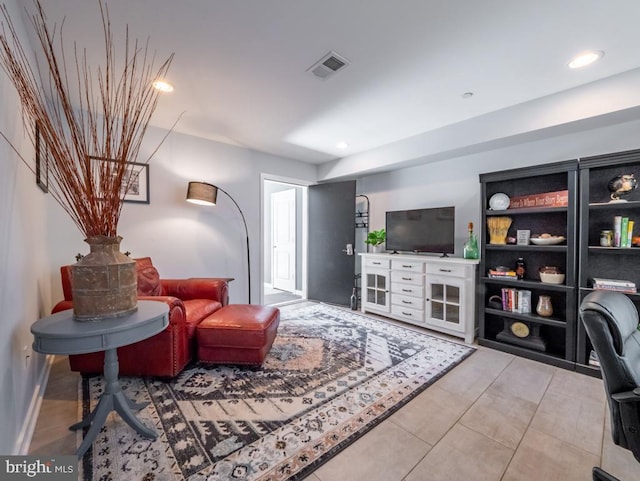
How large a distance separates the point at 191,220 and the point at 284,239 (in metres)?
2.45

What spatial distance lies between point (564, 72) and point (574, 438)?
8.00ft

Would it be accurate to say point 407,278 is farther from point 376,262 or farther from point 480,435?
point 480,435

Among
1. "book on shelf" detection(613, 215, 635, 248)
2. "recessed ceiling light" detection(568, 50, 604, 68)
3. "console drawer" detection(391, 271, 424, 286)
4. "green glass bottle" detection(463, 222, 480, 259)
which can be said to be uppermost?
"recessed ceiling light" detection(568, 50, 604, 68)

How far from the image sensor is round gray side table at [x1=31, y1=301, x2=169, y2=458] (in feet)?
4.11

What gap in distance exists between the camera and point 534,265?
9.14 ft

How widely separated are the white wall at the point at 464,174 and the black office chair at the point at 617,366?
6.82ft

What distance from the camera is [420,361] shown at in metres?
2.43

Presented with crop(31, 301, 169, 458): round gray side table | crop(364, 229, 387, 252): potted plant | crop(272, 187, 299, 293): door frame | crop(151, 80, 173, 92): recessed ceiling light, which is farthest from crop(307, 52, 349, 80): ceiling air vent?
crop(272, 187, 299, 293): door frame

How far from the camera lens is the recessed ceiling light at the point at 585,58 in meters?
1.83

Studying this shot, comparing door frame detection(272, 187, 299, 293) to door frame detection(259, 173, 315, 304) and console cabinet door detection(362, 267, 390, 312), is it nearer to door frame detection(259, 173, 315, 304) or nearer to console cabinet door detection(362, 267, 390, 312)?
door frame detection(259, 173, 315, 304)

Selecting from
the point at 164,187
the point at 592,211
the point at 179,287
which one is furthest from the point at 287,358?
the point at 592,211

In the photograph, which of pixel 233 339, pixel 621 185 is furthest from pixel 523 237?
pixel 233 339

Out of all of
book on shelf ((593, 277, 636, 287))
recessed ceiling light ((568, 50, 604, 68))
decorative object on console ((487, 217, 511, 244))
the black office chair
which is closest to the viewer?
the black office chair

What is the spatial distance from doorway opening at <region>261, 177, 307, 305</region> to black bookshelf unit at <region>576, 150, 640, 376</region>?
3.47 meters
